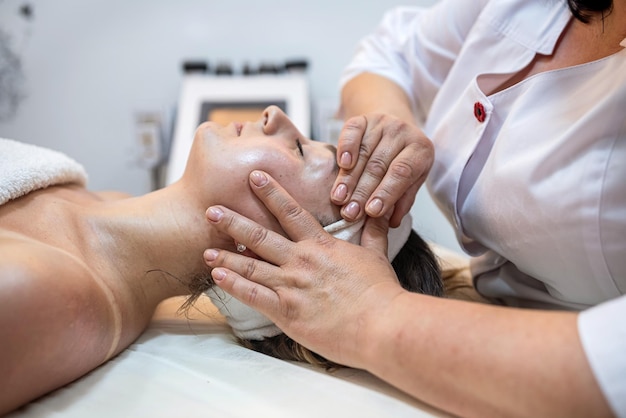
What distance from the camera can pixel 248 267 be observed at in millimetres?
968

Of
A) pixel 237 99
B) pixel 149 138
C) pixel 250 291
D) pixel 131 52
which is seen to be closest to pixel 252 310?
pixel 250 291

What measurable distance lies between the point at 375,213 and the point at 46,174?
2.26ft

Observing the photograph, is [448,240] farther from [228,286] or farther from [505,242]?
[228,286]

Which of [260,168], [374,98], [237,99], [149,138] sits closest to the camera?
[260,168]

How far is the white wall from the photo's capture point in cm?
238

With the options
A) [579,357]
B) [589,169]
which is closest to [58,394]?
[579,357]

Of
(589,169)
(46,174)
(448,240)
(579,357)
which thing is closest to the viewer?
(579,357)

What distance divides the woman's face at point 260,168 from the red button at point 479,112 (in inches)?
12.1

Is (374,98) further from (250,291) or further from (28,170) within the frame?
(28,170)

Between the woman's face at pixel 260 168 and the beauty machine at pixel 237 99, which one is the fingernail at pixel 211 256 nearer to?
the woman's face at pixel 260 168

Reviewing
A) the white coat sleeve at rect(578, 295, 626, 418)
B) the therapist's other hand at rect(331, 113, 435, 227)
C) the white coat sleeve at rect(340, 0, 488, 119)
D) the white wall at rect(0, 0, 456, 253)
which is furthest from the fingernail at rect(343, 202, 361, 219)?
the white wall at rect(0, 0, 456, 253)

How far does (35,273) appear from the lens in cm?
88

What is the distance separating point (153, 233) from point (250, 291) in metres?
0.30

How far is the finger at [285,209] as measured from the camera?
1.00 metres
